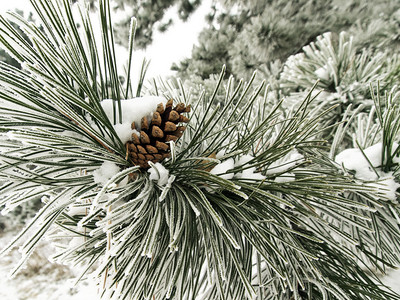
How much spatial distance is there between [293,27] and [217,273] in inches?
77.1

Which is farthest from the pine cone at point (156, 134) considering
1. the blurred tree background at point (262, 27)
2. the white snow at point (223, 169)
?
the blurred tree background at point (262, 27)

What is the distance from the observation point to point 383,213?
579 mm

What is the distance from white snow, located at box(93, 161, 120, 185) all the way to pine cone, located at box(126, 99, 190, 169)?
33 millimetres

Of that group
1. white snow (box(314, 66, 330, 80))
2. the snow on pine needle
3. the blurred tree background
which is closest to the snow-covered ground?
the blurred tree background

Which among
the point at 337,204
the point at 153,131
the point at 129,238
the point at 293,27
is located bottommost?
the point at 337,204

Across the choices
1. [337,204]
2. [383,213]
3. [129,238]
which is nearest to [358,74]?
[383,213]

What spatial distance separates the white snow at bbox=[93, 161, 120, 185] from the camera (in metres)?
0.42

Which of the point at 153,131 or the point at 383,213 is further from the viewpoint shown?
the point at 383,213

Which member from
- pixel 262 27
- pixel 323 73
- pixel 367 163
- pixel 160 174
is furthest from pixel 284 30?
pixel 160 174

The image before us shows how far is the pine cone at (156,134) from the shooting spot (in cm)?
43

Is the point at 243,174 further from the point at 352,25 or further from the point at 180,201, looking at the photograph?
the point at 352,25

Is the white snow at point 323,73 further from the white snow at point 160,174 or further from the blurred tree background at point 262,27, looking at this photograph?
the white snow at point 160,174

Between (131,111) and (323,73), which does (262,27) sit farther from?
(131,111)

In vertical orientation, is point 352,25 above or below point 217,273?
above
